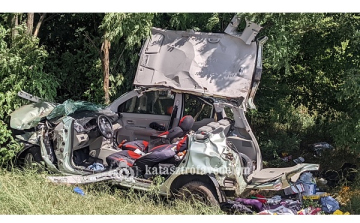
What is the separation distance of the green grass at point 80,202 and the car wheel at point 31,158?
1.42 ft

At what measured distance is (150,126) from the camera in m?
7.30

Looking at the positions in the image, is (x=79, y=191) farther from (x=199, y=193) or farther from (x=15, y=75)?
(x=15, y=75)

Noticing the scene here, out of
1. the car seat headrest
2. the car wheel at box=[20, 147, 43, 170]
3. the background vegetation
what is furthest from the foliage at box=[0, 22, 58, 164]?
→ the car seat headrest

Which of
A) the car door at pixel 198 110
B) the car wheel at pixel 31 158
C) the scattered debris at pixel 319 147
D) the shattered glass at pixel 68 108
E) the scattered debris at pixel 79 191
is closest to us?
the scattered debris at pixel 79 191

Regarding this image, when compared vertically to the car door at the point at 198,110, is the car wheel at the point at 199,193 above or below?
below

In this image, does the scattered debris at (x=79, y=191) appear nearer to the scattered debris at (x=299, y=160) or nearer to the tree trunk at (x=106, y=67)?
the tree trunk at (x=106, y=67)

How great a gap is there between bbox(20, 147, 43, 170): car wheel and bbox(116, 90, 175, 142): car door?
129 cm

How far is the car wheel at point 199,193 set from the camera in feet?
19.0

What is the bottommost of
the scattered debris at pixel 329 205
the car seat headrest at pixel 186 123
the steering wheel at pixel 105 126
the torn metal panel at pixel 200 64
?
the scattered debris at pixel 329 205

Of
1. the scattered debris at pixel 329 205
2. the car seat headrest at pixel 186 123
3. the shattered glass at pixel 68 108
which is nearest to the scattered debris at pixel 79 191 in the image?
the shattered glass at pixel 68 108

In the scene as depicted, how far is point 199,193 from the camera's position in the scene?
5.84 meters

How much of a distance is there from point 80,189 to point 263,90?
435 centimetres

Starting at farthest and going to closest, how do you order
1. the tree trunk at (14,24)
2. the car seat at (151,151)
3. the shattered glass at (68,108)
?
the tree trunk at (14,24)
the shattered glass at (68,108)
the car seat at (151,151)

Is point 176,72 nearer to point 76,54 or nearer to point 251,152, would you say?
point 251,152
